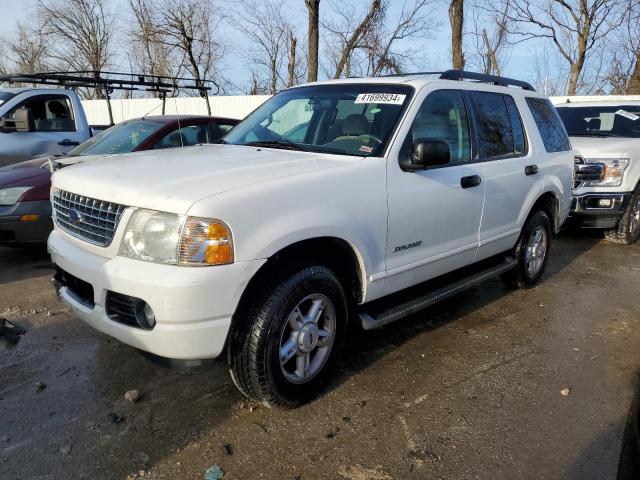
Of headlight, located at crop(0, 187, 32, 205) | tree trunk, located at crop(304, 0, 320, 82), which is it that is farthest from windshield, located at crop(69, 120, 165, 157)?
tree trunk, located at crop(304, 0, 320, 82)

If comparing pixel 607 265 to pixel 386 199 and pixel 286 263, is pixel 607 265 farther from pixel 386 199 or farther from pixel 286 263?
pixel 286 263

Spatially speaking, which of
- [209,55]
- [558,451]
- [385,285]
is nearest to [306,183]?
[385,285]

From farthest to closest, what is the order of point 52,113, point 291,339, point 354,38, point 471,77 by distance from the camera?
point 354,38 < point 52,113 < point 471,77 < point 291,339

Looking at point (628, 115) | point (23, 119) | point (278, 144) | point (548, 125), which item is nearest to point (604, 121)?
point (628, 115)

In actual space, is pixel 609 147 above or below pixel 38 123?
below

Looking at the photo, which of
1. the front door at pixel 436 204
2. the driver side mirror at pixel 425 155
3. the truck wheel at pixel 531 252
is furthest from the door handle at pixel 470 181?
the truck wheel at pixel 531 252

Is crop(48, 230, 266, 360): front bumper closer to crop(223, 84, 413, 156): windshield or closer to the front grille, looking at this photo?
the front grille

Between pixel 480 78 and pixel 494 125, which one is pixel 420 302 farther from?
pixel 480 78

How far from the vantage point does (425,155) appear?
123 inches

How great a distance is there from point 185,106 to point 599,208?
19090mm

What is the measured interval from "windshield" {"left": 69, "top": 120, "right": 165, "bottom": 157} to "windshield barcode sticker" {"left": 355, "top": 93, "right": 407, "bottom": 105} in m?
3.30

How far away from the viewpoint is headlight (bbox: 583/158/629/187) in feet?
22.0

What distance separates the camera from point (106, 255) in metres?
2.60

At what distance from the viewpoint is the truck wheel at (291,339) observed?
103 inches
